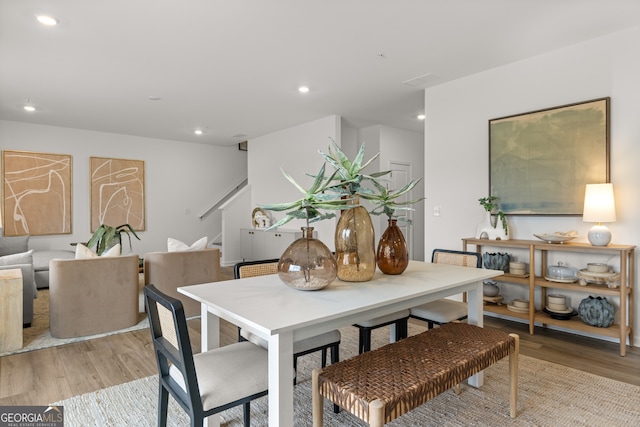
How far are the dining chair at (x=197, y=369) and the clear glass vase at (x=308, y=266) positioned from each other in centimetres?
35

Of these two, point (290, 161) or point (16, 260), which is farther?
point (290, 161)

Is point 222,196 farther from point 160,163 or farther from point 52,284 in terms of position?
point 52,284

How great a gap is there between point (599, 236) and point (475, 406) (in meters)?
1.84

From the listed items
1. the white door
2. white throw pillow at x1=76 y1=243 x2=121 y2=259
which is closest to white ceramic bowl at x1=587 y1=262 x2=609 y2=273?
the white door

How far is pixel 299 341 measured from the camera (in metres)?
1.80

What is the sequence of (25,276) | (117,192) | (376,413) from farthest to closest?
(117,192) < (25,276) < (376,413)

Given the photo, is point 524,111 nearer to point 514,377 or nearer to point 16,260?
point 514,377

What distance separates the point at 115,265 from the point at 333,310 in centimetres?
282

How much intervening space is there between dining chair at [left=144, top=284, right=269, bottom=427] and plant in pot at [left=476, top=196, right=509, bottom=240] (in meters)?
2.78

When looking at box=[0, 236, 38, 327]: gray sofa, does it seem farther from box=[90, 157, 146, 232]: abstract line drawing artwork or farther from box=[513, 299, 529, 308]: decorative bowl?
box=[513, 299, 529, 308]: decorative bowl

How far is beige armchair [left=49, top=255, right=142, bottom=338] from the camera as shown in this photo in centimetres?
316

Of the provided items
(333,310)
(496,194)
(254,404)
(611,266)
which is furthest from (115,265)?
(611,266)

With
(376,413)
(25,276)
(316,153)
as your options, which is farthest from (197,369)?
(316,153)

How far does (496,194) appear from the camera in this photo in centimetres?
366
